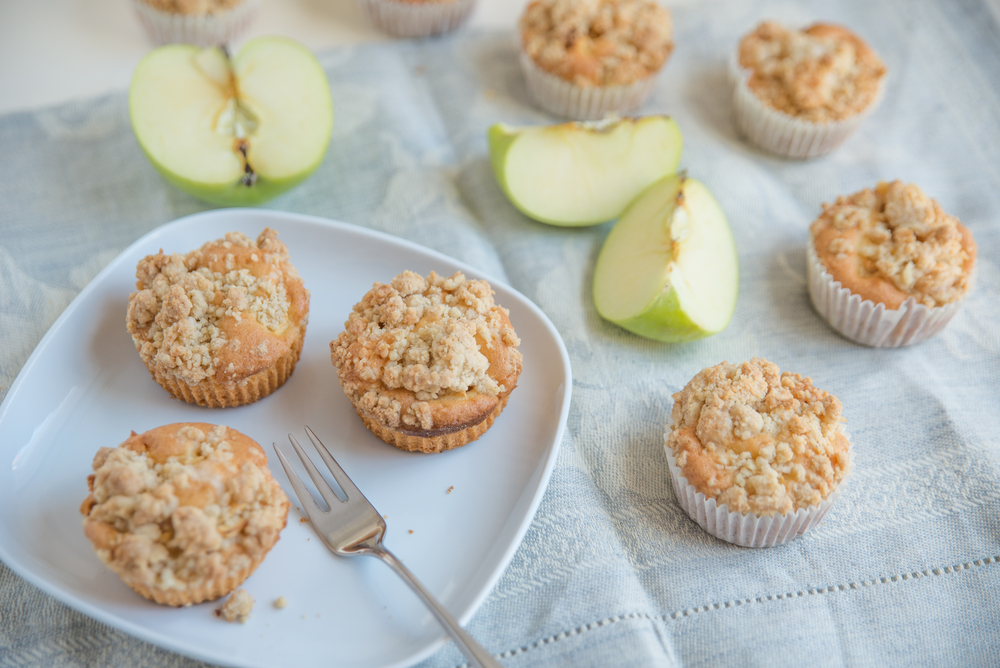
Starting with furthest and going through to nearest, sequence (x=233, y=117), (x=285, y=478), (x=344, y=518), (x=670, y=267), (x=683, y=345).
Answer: (x=233, y=117) < (x=683, y=345) < (x=670, y=267) < (x=285, y=478) < (x=344, y=518)

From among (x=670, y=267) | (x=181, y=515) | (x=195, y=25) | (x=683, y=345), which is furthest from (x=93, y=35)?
(x=683, y=345)

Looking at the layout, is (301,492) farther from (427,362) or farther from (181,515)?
(427,362)

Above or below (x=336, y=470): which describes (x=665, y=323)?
above

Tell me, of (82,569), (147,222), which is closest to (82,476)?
(82,569)

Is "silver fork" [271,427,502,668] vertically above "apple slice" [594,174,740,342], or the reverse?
"apple slice" [594,174,740,342]

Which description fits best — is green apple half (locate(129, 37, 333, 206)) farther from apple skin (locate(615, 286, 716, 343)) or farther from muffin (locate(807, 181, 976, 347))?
muffin (locate(807, 181, 976, 347))

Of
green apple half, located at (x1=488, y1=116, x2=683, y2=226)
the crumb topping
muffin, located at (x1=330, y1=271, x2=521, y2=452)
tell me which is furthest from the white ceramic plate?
green apple half, located at (x1=488, y1=116, x2=683, y2=226)
